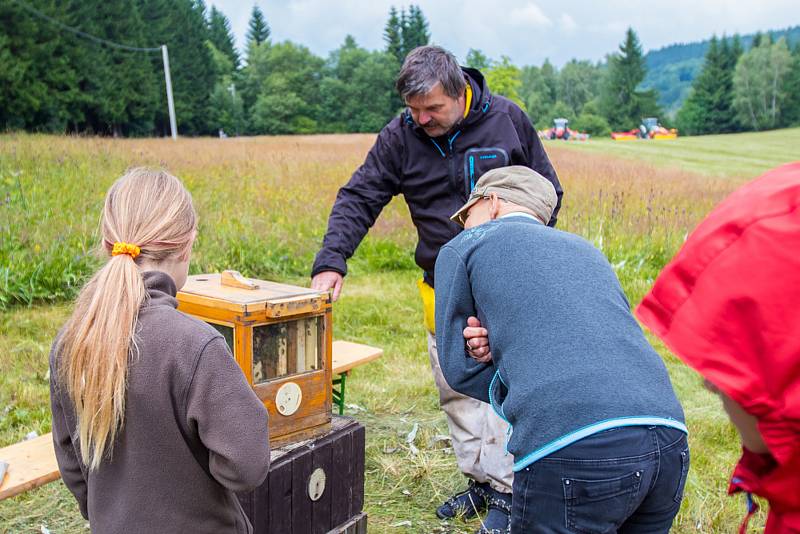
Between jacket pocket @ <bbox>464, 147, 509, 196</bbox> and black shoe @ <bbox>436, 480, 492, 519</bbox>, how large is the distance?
1423 mm

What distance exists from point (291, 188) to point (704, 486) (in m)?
7.85

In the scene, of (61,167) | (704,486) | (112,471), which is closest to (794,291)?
(112,471)

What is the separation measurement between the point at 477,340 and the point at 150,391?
0.87 m

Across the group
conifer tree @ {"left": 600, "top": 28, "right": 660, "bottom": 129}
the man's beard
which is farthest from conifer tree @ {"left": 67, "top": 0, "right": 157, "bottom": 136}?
conifer tree @ {"left": 600, "top": 28, "right": 660, "bottom": 129}

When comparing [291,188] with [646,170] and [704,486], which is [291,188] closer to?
[646,170]

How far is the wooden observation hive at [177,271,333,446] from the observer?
8.11 feet

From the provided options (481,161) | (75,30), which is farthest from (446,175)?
(75,30)

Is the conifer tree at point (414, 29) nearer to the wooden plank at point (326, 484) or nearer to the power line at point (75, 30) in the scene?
the power line at point (75, 30)

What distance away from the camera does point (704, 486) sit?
3.62 meters

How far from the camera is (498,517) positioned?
3.23 metres

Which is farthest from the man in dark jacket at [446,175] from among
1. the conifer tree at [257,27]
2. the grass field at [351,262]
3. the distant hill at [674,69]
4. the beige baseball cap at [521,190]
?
the distant hill at [674,69]

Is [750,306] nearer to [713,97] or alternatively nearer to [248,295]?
[248,295]

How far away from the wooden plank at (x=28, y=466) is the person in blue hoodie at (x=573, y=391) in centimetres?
162

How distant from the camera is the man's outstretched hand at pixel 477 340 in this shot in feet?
6.80
